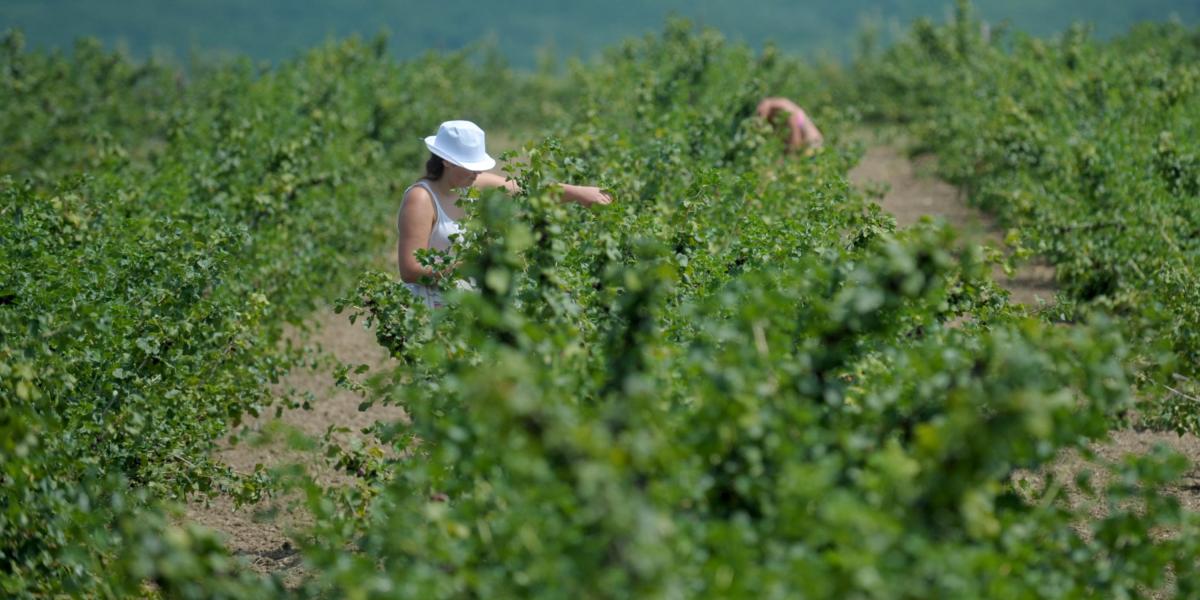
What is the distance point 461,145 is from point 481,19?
58.6m

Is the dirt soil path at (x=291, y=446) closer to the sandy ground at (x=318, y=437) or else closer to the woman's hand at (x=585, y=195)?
the sandy ground at (x=318, y=437)

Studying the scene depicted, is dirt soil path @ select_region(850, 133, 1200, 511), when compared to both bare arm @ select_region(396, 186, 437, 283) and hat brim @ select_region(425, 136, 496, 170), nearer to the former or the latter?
hat brim @ select_region(425, 136, 496, 170)

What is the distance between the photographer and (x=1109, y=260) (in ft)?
25.6

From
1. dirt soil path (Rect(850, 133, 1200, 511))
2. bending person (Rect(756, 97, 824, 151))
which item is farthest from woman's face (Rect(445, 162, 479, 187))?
bending person (Rect(756, 97, 824, 151))

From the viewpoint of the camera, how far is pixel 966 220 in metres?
12.3

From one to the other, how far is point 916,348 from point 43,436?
2.50m

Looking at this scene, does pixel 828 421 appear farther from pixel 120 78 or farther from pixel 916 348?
pixel 120 78

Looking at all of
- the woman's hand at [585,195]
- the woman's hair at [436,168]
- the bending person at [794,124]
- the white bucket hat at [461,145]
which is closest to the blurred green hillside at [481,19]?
the bending person at [794,124]

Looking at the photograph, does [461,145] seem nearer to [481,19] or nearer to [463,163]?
[463,163]

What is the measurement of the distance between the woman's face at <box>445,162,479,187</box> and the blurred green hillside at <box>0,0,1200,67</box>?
5075 centimetres

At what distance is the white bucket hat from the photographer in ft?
18.6

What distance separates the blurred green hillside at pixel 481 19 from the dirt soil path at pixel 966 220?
1588 inches

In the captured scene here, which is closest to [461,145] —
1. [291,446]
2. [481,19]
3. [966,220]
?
[291,446]

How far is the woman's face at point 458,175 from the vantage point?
18.8 feet
